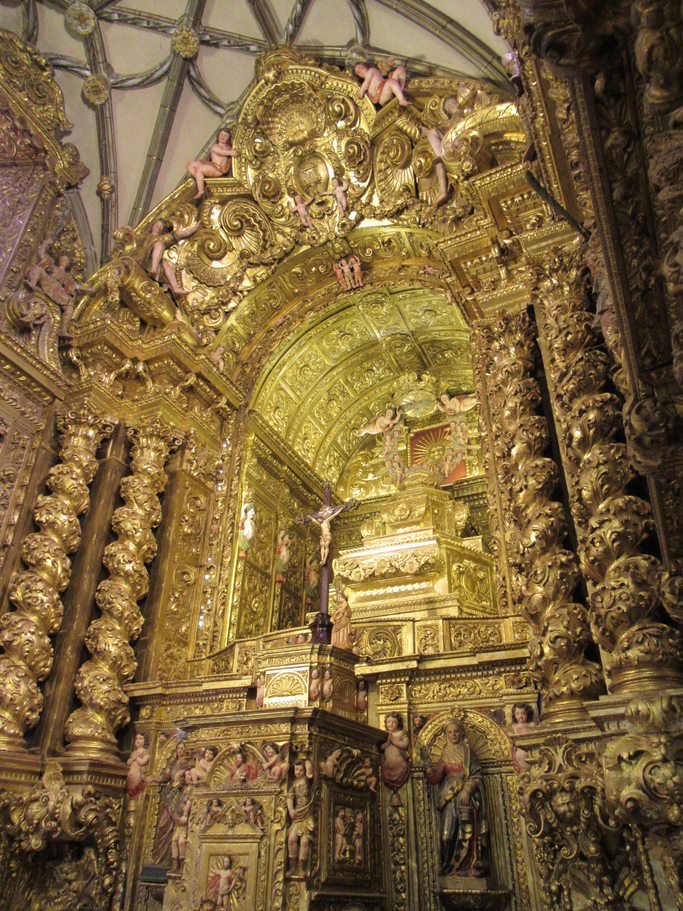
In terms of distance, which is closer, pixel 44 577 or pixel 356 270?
pixel 44 577

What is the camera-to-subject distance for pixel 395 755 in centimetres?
623

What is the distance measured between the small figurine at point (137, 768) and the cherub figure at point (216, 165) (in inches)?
294

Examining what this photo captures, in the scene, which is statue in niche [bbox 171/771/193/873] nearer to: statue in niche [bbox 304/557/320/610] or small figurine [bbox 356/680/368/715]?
small figurine [bbox 356/680/368/715]

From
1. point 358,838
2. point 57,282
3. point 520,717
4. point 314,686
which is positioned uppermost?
point 57,282

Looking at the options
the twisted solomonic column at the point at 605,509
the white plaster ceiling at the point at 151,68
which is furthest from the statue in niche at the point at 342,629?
the white plaster ceiling at the point at 151,68

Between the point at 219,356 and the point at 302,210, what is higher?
the point at 302,210

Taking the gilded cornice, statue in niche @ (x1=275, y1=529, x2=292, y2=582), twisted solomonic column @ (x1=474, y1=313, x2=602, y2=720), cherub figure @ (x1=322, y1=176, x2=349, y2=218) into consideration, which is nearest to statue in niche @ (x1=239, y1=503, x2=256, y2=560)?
statue in niche @ (x1=275, y1=529, x2=292, y2=582)

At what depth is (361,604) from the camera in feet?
27.3

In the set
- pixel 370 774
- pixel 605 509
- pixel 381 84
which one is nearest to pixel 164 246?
pixel 381 84

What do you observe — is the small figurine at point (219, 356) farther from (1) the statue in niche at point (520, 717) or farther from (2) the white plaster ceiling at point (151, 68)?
(1) the statue in niche at point (520, 717)

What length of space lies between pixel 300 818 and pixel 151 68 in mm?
10129

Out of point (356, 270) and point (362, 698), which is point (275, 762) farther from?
point (356, 270)

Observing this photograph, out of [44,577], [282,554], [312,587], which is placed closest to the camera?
[44,577]

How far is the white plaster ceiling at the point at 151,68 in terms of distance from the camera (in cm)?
983
